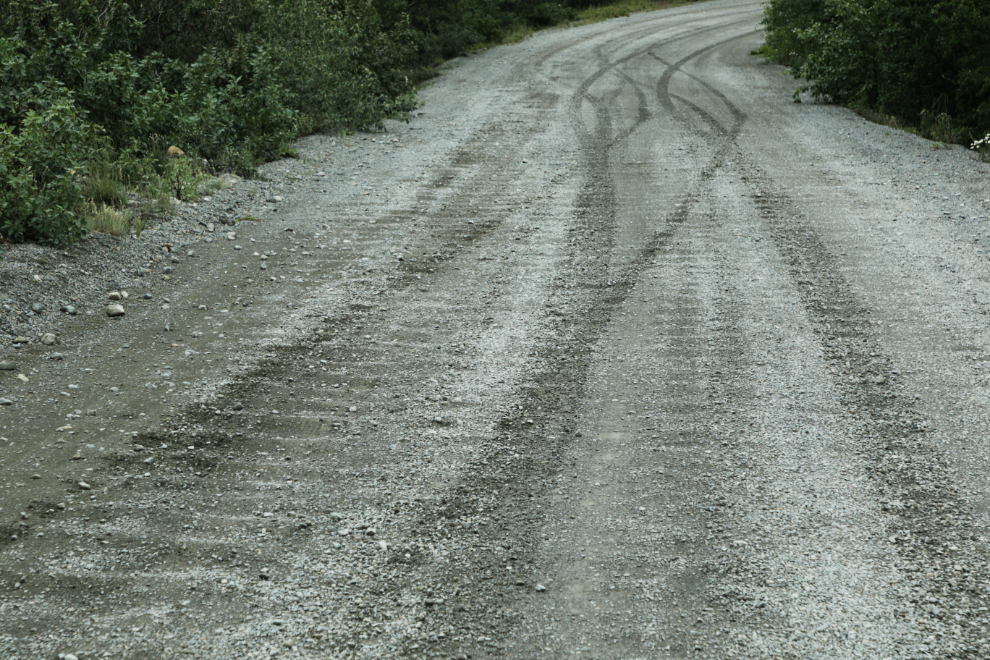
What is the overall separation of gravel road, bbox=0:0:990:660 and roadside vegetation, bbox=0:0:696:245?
23.4 inches

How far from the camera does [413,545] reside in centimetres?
357

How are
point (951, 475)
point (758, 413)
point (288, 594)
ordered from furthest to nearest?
point (758, 413)
point (951, 475)
point (288, 594)

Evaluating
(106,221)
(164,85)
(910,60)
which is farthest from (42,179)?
(910,60)

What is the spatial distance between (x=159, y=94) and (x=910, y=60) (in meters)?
11.0

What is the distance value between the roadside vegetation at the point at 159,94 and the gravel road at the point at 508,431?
595 mm

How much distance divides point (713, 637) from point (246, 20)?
11.5m

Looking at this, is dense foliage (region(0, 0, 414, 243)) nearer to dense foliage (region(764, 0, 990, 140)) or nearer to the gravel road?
the gravel road

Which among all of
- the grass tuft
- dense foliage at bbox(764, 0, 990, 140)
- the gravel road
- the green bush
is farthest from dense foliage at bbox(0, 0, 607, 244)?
dense foliage at bbox(764, 0, 990, 140)

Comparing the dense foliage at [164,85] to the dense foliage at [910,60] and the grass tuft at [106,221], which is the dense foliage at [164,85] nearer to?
the grass tuft at [106,221]

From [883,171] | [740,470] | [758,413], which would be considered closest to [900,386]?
→ [758,413]

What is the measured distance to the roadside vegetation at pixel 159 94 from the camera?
7164mm

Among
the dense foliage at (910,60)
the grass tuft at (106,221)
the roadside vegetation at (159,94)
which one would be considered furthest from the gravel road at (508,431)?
the dense foliage at (910,60)

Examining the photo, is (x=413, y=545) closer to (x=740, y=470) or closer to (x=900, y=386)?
(x=740, y=470)

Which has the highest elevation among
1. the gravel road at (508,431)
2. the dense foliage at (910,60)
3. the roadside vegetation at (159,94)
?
the roadside vegetation at (159,94)
